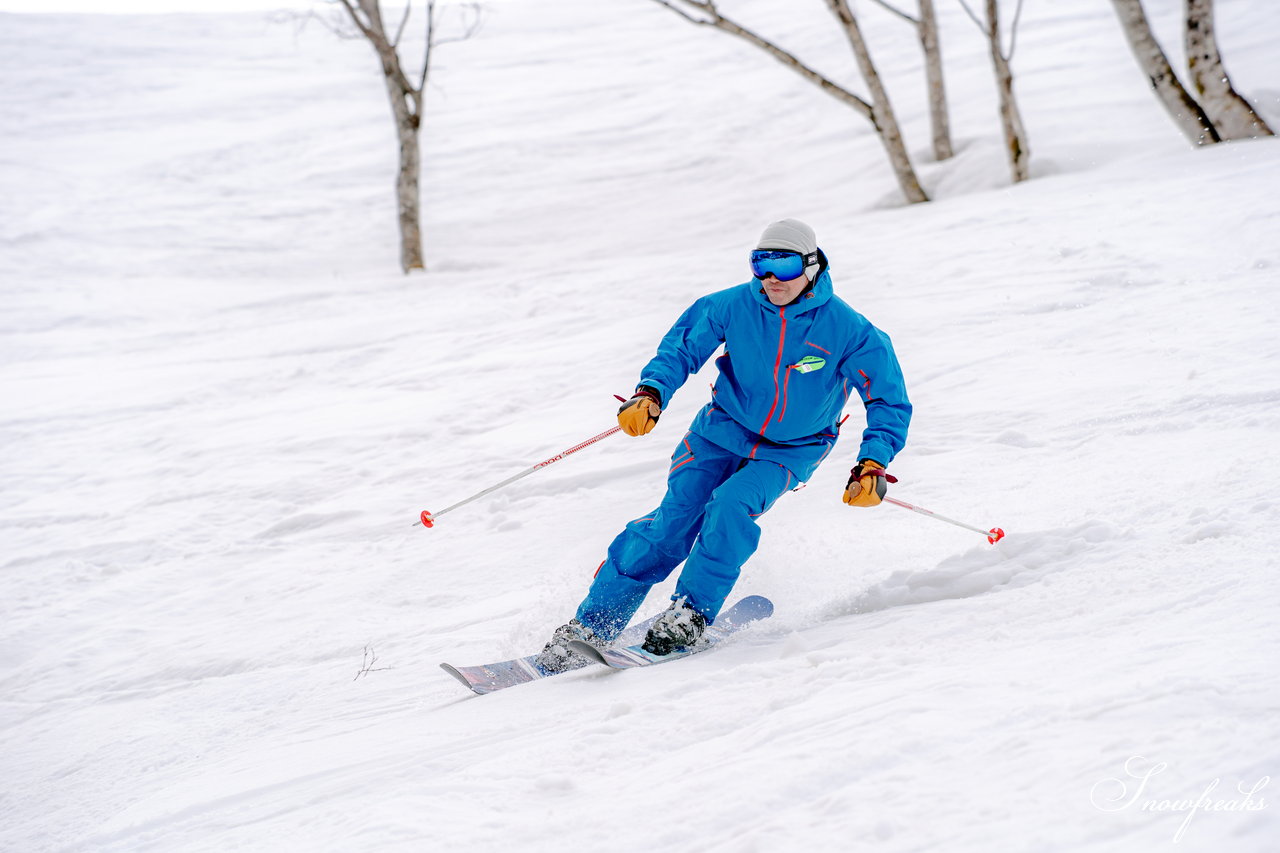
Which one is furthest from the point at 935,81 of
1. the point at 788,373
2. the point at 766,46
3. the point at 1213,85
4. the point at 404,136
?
the point at 788,373

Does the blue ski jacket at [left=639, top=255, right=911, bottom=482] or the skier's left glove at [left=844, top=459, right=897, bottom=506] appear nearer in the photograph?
the skier's left glove at [left=844, top=459, right=897, bottom=506]

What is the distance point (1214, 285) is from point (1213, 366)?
1.35 metres

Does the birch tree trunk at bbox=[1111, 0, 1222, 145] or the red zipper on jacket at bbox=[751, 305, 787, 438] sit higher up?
the birch tree trunk at bbox=[1111, 0, 1222, 145]

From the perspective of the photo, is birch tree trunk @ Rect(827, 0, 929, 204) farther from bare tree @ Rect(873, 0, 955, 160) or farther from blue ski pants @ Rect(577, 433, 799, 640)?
blue ski pants @ Rect(577, 433, 799, 640)

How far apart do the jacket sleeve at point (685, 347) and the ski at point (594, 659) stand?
87 cm

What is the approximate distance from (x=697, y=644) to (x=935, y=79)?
10.7 meters

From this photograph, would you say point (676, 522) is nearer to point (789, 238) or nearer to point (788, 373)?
point (788, 373)

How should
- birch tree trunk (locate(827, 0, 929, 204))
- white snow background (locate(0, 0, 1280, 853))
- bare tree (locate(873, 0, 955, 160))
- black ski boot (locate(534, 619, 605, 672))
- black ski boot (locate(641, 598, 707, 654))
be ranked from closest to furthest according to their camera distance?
1. white snow background (locate(0, 0, 1280, 853))
2. black ski boot (locate(641, 598, 707, 654))
3. black ski boot (locate(534, 619, 605, 672))
4. birch tree trunk (locate(827, 0, 929, 204))
5. bare tree (locate(873, 0, 955, 160))

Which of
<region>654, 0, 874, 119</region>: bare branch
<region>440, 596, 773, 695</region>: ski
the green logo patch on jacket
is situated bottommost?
<region>440, 596, 773, 695</region>: ski

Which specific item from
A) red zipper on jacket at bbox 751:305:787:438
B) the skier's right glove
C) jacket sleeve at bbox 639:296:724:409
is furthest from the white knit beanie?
the skier's right glove

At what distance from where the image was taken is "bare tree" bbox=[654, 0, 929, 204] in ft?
32.3

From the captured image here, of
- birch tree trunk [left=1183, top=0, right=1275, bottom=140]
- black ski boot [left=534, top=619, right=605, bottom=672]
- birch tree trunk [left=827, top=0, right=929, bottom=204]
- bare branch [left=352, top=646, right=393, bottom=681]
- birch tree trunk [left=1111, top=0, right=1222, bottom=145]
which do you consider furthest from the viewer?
birch tree trunk [left=827, top=0, right=929, bottom=204]

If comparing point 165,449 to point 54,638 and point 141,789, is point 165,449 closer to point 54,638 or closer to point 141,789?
point 54,638

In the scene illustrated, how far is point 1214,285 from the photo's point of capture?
611 cm
